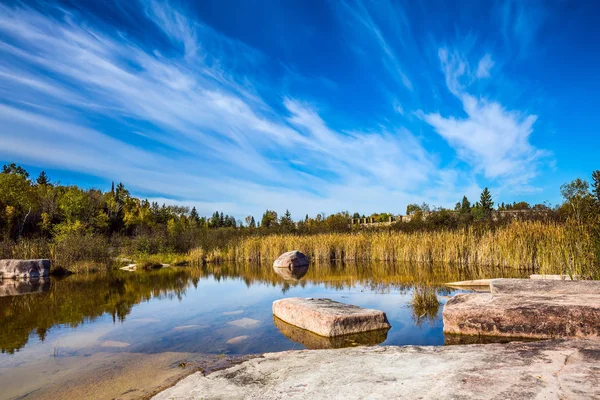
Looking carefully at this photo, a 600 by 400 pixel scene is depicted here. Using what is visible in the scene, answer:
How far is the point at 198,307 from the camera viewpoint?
27.3 feet

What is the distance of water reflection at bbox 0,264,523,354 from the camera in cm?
555

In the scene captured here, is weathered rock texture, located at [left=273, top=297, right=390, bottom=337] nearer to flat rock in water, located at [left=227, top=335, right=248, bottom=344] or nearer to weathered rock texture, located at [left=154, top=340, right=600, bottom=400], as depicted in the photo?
flat rock in water, located at [left=227, top=335, right=248, bottom=344]

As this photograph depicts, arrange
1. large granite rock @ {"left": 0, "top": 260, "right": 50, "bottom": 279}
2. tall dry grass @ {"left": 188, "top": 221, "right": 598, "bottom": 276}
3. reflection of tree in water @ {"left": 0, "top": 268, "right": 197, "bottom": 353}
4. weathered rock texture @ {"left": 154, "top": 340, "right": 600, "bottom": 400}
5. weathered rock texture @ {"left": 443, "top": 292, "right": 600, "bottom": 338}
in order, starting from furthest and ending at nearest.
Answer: large granite rock @ {"left": 0, "top": 260, "right": 50, "bottom": 279} < tall dry grass @ {"left": 188, "top": 221, "right": 598, "bottom": 276} < reflection of tree in water @ {"left": 0, "top": 268, "right": 197, "bottom": 353} < weathered rock texture @ {"left": 443, "top": 292, "right": 600, "bottom": 338} < weathered rock texture @ {"left": 154, "top": 340, "right": 600, "bottom": 400}

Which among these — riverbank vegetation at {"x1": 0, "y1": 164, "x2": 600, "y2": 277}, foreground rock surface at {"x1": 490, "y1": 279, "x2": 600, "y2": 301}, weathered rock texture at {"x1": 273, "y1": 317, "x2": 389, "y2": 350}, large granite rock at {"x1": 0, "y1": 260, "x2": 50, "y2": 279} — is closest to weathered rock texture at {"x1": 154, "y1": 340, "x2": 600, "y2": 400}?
weathered rock texture at {"x1": 273, "y1": 317, "x2": 389, "y2": 350}

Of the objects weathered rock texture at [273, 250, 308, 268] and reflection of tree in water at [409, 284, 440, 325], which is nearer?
reflection of tree in water at [409, 284, 440, 325]

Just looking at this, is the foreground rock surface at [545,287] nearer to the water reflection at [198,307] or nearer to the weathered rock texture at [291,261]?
the water reflection at [198,307]

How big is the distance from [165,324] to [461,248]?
12.3 meters

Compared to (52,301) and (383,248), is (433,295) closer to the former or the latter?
(52,301)

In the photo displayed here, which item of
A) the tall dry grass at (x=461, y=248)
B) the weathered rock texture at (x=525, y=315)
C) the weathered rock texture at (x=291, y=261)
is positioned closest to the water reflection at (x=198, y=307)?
the weathered rock texture at (x=525, y=315)

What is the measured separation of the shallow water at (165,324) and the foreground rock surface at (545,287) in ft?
3.85

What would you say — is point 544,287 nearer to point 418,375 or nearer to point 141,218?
point 418,375

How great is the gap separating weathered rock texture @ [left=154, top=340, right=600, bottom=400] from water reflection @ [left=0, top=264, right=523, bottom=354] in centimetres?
121

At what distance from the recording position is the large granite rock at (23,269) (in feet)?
48.7

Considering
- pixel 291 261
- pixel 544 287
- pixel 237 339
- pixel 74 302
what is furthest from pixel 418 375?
pixel 291 261
